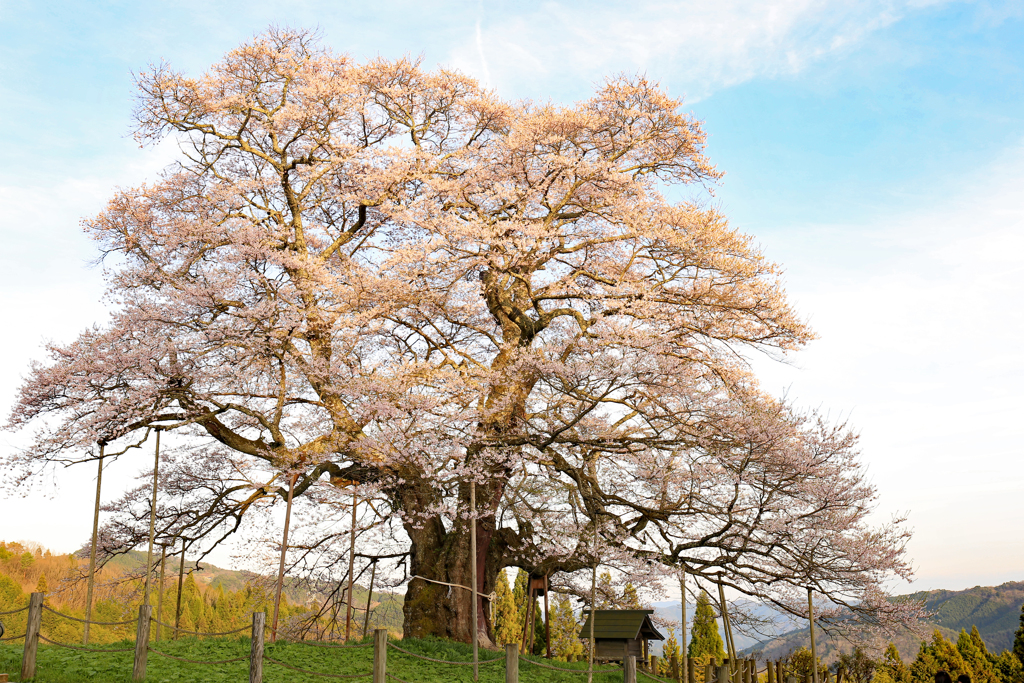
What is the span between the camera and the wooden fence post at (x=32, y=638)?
9.15 meters

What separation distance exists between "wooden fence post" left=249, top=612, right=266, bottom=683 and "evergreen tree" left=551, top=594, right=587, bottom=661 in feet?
46.0

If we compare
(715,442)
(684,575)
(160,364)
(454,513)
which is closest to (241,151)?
(160,364)

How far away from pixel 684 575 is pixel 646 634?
13.3 ft

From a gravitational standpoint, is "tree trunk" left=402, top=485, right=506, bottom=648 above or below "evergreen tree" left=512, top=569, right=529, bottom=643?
above

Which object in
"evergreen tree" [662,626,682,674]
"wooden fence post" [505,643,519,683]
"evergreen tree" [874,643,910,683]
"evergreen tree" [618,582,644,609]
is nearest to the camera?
"wooden fence post" [505,643,519,683]

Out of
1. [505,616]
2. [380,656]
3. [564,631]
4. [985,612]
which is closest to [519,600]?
[505,616]

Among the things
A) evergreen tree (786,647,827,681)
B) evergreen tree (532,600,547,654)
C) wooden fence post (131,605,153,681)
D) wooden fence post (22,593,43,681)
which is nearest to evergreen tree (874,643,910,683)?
evergreen tree (786,647,827,681)

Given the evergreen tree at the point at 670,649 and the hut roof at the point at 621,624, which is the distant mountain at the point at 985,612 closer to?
the evergreen tree at the point at 670,649

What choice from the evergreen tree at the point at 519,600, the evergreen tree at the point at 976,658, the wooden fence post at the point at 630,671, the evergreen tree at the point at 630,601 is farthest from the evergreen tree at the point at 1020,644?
the wooden fence post at the point at 630,671

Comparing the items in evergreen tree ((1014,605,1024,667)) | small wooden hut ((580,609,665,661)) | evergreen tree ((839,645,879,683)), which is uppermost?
small wooden hut ((580,609,665,661))

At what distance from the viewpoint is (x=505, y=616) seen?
22.2m

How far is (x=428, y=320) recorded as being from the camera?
1405cm

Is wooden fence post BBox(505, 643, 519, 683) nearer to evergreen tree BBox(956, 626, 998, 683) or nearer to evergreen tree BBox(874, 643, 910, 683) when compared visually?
evergreen tree BBox(874, 643, 910, 683)

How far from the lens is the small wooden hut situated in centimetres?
1481
